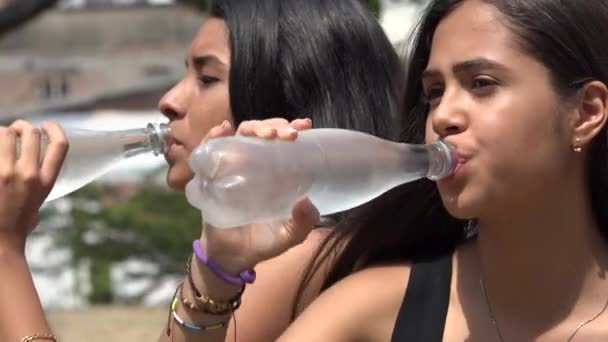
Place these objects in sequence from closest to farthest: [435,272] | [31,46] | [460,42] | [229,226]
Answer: [229,226] < [460,42] < [435,272] < [31,46]

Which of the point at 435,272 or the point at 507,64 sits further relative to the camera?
the point at 435,272

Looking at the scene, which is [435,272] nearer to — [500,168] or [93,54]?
[500,168]

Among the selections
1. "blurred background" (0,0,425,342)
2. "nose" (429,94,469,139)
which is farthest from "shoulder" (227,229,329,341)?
"blurred background" (0,0,425,342)

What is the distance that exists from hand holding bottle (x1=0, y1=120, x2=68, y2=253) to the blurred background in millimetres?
5610

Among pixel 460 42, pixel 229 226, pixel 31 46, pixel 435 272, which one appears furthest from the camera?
pixel 31 46

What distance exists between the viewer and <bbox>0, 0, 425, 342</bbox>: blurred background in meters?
11.9

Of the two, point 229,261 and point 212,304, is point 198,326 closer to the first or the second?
point 212,304

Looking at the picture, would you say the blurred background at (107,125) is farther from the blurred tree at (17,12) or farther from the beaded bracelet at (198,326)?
the beaded bracelet at (198,326)

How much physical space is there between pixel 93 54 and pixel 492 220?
1686 cm

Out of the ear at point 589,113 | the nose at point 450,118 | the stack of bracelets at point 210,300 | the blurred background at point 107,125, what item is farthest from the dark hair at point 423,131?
the blurred background at point 107,125

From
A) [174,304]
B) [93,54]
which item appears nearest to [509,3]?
[174,304]

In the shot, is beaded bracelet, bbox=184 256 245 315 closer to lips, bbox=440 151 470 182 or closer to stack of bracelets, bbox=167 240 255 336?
stack of bracelets, bbox=167 240 255 336

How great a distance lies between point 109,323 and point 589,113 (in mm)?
9105

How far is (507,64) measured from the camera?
7.29 feet
